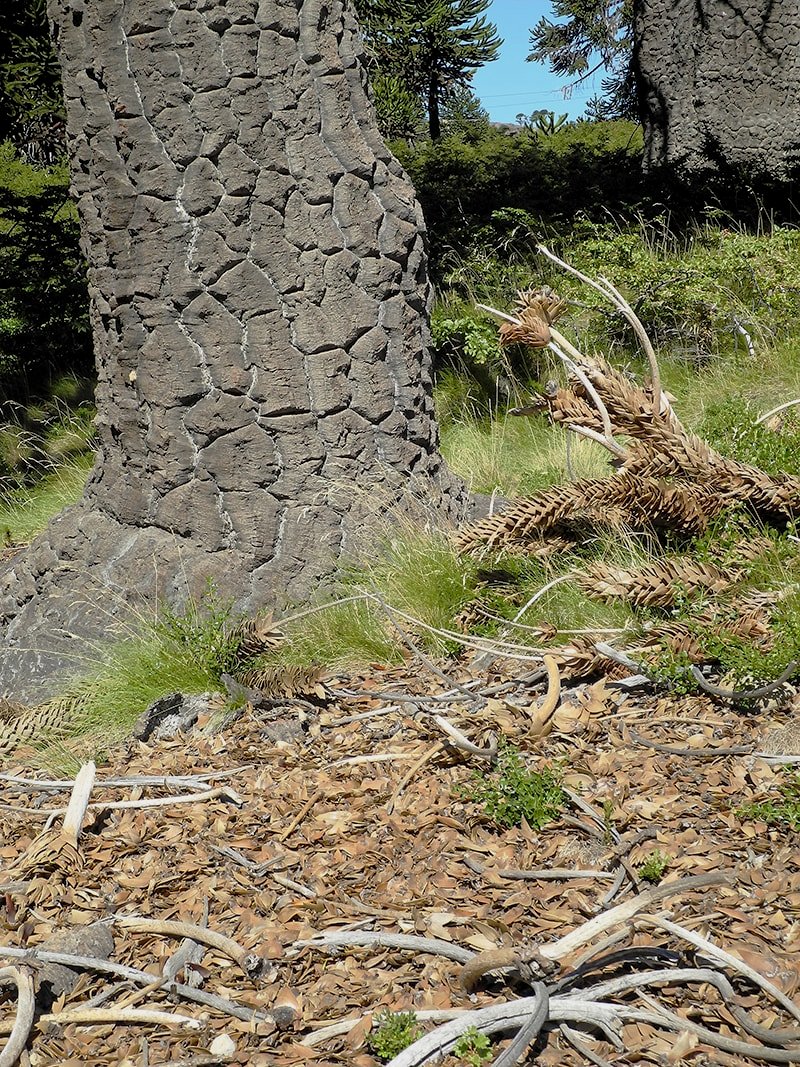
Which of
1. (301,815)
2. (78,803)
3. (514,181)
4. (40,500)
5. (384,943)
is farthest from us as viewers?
(514,181)

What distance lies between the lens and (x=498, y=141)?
11617 millimetres

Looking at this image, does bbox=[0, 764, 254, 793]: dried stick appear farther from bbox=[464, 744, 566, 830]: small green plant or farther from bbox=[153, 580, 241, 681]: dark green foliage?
bbox=[464, 744, 566, 830]: small green plant

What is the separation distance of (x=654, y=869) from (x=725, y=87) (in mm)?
8044

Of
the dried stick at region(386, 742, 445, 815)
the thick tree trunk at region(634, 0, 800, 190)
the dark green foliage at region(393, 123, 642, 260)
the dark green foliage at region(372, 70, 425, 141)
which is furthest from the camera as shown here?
the dark green foliage at region(372, 70, 425, 141)

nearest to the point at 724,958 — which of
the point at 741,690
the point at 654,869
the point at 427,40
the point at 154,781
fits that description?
the point at 654,869

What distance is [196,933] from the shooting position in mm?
2287

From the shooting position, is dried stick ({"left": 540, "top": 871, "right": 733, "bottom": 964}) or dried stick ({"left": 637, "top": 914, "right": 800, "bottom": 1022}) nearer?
dried stick ({"left": 637, "top": 914, "right": 800, "bottom": 1022})

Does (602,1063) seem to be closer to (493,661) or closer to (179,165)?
(493,661)

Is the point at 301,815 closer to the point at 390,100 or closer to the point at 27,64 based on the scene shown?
the point at 27,64

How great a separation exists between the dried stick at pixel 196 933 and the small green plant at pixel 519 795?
27.4 inches

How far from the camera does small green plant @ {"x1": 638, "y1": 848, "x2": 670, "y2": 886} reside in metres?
2.29

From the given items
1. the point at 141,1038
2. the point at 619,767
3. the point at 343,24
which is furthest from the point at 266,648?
the point at 343,24

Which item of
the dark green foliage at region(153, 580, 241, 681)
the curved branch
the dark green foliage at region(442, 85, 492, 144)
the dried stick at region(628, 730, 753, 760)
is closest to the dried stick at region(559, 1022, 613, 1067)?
the dried stick at region(628, 730, 753, 760)

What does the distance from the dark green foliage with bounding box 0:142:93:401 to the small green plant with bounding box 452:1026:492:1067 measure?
7.73 metres
